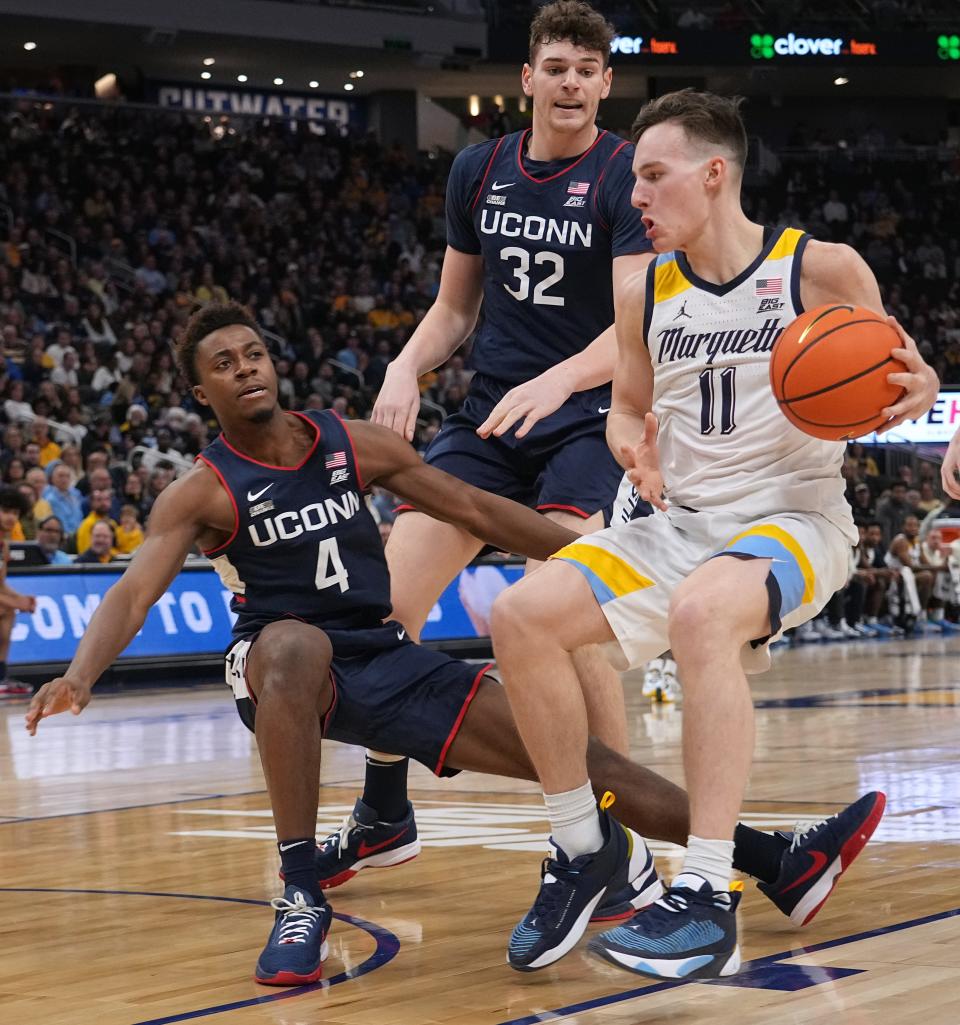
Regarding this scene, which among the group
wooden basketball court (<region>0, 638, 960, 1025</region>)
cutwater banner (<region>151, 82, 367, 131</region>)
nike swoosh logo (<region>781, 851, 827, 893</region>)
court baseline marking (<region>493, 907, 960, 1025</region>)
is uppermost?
cutwater banner (<region>151, 82, 367, 131</region>)

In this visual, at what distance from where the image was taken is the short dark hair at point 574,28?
4.84 m

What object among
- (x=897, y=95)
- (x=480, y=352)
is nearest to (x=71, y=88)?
(x=897, y=95)

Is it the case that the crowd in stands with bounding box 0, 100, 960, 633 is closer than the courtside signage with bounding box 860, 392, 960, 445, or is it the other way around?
the crowd in stands with bounding box 0, 100, 960, 633

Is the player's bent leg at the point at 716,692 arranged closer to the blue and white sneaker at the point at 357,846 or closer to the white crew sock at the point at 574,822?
the white crew sock at the point at 574,822

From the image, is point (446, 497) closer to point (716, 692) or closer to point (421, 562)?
point (421, 562)

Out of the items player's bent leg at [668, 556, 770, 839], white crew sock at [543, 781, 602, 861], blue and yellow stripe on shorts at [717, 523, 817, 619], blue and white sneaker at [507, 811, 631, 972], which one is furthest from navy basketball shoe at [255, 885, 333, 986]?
blue and yellow stripe on shorts at [717, 523, 817, 619]

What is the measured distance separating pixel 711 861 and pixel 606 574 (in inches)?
28.7

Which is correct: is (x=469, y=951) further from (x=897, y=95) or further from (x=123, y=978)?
(x=897, y=95)

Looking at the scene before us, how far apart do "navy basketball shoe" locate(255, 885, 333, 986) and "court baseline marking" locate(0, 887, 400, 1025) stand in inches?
1.4

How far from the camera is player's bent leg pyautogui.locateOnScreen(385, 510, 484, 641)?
494 cm

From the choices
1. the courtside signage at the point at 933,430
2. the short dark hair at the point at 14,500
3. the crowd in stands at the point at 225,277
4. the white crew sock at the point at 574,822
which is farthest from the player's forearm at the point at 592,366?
the courtside signage at the point at 933,430

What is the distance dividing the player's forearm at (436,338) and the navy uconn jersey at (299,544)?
62cm

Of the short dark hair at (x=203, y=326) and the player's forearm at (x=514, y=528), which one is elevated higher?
the short dark hair at (x=203, y=326)

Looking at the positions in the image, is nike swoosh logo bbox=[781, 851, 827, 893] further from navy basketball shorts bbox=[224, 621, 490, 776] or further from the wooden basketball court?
navy basketball shorts bbox=[224, 621, 490, 776]
